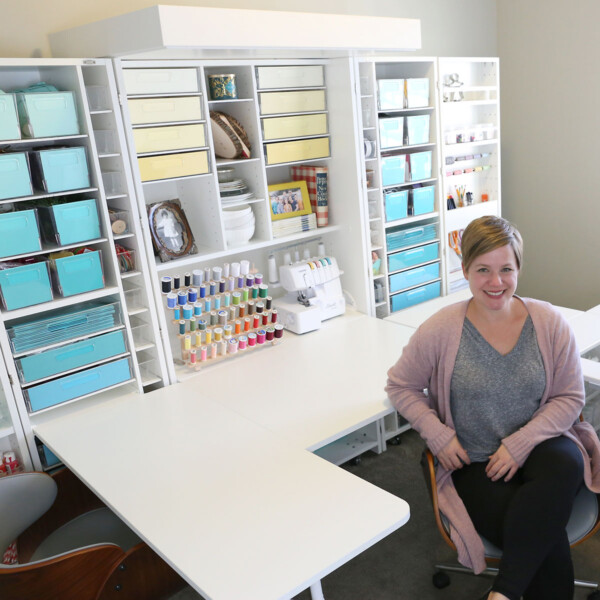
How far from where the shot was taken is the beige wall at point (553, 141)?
3.57 metres

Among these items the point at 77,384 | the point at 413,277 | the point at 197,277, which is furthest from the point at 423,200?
the point at 77,384

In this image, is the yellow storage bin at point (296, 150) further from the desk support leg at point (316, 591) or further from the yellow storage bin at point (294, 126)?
the desk support leg at point (316, 591)

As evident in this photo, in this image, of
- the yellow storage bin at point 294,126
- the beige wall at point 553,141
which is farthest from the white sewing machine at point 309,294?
the beige wall at point 553,141

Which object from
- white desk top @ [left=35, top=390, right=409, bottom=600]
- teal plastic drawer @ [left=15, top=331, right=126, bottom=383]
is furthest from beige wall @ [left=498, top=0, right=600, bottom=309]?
teal plastic drawer @ [left=15, top=331, right=126, bottom=383]

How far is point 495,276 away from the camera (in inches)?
70.4

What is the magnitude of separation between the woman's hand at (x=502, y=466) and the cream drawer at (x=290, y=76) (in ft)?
5.69

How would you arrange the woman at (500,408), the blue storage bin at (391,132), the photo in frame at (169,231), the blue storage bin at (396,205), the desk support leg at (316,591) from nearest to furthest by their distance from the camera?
the desk support leg at (316,591)
the woman at (500,408)
the photo in frame at (169,231)
the blue storage bin at (391,132)
the blue storage bin at (396,205)

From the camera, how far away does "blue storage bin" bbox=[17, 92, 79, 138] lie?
2027 mm

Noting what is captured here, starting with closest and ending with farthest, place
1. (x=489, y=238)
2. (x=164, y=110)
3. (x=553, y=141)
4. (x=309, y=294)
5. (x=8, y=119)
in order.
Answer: (x=489, y=238), (x=8, y=119), (x=164, y=110), (x=309, y=294), (x=553, y=141)

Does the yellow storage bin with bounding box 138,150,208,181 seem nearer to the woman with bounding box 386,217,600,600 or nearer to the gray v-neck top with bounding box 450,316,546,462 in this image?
the woman with bounding box 386,217,600,600

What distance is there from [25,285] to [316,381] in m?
1.10

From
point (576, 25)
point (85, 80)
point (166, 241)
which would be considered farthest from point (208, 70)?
point (576, 25)

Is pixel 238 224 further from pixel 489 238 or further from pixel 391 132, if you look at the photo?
pixel 489 238

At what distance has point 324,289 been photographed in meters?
2.94
